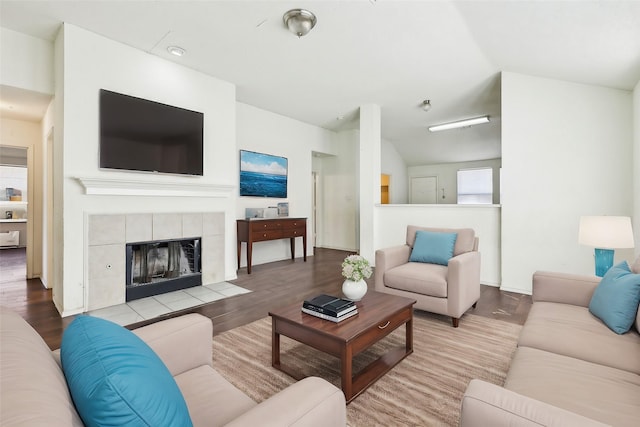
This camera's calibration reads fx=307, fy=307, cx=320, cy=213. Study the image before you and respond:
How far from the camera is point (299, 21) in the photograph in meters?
2.91

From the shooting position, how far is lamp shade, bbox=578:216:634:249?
90.4 inches

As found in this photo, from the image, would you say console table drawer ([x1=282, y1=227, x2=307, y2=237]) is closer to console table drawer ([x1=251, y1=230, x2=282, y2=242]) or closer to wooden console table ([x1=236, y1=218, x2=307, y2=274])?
wooden console table ([x1=236, y1=218, x2=307, y2=274])

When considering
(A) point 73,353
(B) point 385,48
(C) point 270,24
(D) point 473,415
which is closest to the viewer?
(A) point 73,353

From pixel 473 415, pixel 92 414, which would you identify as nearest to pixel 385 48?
pixel 473 415

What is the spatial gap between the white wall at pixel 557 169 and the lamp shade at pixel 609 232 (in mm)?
1376

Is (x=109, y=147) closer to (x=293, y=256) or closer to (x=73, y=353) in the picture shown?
(x=73, y=353)

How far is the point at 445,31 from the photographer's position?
3209 millimetres

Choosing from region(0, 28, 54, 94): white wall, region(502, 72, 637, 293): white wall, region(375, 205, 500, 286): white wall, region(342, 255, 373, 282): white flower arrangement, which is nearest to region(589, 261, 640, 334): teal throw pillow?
region(342, 255, 373, 282): white flower arrangement

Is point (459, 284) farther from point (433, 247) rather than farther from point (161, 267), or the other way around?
point (161, 267)

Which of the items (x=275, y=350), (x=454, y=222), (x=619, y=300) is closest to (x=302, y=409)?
(x=275, y=350)

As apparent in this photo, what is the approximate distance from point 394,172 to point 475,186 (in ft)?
7.68

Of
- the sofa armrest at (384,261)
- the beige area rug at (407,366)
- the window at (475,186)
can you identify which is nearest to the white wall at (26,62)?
the beige area rug at (407,366)

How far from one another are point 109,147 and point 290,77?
2.42m

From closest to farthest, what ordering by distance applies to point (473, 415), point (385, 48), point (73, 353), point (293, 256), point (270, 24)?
point (73, 353), point (473, 415), point (270, 24), point (385, 48), point (293, 256)
